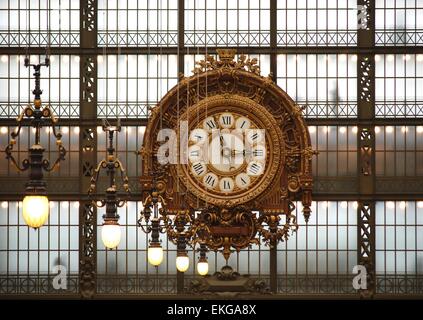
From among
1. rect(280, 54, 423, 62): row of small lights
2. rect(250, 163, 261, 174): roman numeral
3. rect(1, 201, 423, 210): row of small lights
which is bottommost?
rect(1, 201, 423, 210): row of small lights


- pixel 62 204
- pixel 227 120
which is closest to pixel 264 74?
pixel 227 120

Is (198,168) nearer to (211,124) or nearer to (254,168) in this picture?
(211,124)

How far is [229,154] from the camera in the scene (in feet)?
132

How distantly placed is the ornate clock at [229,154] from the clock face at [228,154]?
1.2 inches

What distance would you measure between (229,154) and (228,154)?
0.03 metres

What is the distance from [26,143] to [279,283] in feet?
28.8

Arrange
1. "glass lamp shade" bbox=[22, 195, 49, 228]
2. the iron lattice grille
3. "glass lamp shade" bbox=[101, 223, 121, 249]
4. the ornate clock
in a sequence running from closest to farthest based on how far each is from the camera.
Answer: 1. "glass lamp shade" bbox=[22, 195, 49, 228]
2. "glass lamp shade" bbox=[101, 223, 121, 249]
3. the ornate clock
4. the iron lattice grille

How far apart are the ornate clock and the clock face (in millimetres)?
30

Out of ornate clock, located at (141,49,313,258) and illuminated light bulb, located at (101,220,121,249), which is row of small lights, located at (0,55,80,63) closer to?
ornate clock, located at (141,49,313,258)

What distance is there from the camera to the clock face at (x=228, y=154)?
40188 mm

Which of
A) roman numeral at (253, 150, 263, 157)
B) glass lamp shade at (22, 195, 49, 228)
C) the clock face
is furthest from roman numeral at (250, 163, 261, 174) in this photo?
glass lamp shade at (22, 195, 49, 228)

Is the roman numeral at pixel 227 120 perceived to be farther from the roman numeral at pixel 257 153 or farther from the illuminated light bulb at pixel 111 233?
the illuminated light bulb at pixel 111 233

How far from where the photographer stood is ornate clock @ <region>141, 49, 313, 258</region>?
1574 inches
